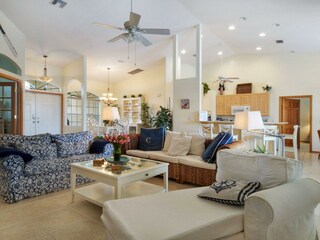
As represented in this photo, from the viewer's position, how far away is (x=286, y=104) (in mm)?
8227

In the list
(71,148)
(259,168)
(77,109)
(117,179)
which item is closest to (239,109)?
(77,109)

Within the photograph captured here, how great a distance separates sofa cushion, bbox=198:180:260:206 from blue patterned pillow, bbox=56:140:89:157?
286 centimetres

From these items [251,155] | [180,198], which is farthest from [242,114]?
[180,198]

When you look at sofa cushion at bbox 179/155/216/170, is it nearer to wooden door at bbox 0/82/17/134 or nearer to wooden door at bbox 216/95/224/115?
wooden door at bbox 0/82/17/134

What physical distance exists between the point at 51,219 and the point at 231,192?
2.05 metres

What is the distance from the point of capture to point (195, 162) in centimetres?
360

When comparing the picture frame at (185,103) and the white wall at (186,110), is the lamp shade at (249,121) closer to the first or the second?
the white wall at (186,110)

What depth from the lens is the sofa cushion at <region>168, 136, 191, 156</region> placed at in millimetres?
4039

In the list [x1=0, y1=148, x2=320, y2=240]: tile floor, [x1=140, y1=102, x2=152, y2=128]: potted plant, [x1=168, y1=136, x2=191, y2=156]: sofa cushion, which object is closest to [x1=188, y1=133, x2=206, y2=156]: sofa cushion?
[x1=168, y1=136, x2=191, y2=156]: sofa cushion

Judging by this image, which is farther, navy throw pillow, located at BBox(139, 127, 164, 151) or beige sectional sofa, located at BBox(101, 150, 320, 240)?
navy throw pillow, located at BBox(139, 127, 164, 151)

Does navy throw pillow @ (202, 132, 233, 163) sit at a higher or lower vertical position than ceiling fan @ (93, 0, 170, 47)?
lower

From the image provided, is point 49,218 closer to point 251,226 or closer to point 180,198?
point 180,198

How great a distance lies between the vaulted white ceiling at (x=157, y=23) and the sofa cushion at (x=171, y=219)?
4.31 metres

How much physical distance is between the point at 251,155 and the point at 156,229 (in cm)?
116
